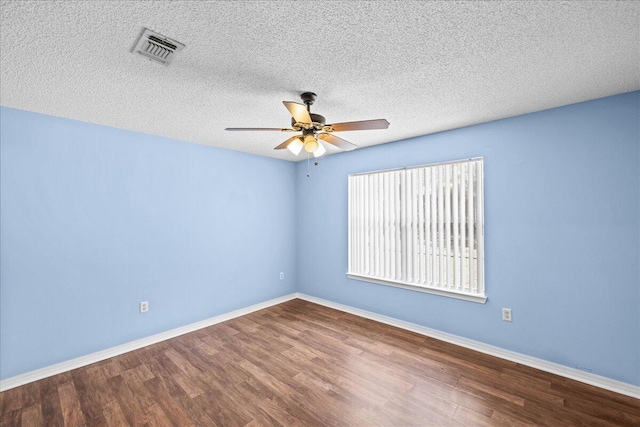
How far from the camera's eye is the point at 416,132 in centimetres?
333

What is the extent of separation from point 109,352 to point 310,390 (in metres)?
2.27

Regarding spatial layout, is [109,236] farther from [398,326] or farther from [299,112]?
[398,326]

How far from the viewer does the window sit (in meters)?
3.05

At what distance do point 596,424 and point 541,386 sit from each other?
41 centimetres

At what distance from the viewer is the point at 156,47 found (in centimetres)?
164

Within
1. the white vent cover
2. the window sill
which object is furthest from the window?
the white vent cover

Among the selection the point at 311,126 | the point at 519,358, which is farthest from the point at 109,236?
the point at 519,358

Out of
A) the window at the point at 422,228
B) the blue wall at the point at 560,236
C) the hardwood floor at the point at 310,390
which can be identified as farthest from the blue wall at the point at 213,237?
the hardwood floor at the point at 310,390

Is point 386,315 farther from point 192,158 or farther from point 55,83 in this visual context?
point 55,83

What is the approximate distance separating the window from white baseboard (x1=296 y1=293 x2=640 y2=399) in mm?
491

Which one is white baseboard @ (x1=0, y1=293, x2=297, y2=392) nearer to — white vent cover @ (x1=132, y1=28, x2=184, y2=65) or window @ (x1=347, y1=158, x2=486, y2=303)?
window @ (x1=347, y1=158, x2=486, y2=303)

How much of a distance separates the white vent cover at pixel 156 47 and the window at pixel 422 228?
287 centimetres

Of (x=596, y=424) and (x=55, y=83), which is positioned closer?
(x=596, y=424)

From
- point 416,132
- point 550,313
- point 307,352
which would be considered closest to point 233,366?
point 307,352
